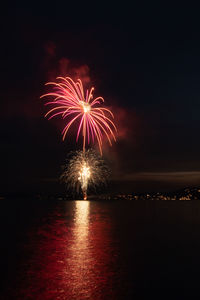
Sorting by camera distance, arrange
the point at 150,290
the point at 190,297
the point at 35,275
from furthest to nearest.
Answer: the point at 35,275, the point at 150,290, the point at 190,297

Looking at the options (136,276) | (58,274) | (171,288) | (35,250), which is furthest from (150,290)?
(35,250)

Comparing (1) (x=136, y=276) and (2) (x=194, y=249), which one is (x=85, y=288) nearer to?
(1) (x=136, y=276)

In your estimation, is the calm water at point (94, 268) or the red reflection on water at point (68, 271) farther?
the calm water at point (94, 268)

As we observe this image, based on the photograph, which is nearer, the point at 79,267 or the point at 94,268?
the point at 94,268

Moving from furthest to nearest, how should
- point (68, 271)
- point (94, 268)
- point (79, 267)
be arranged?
point (79, 267)
point (94, 268)
point (68, 271)

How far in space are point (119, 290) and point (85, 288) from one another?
5.63ft

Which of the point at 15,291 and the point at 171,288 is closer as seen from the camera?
the point at 15,291

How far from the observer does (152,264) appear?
24109 millimetres

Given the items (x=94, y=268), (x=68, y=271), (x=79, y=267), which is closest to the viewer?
(x=68, y=271)

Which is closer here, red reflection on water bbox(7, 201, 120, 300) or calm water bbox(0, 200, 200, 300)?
red reflection on water bbox(7, 201, 120, 300)

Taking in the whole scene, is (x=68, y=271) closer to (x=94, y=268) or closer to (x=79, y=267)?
(x=79, y=267)

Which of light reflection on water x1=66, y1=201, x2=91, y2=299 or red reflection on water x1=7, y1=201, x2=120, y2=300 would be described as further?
light reflection on water x1=66, y1=201, x2=91, y2=299

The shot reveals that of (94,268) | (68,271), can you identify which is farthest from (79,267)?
(68,271)

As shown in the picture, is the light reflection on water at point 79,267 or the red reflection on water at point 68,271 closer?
the red reflection on water at point 68,271
